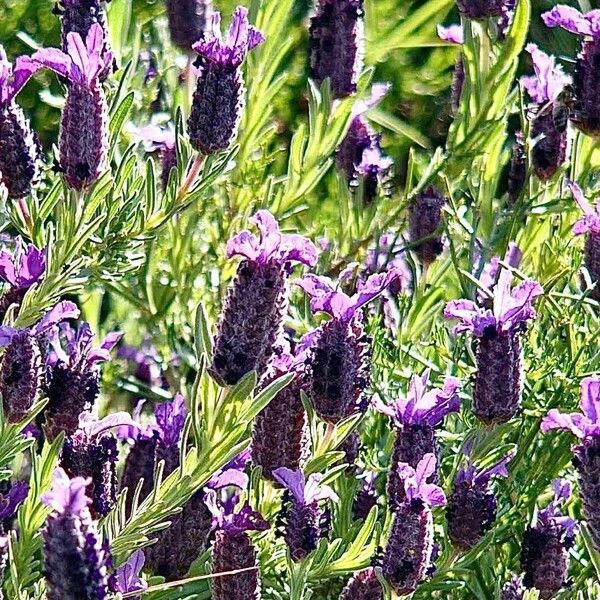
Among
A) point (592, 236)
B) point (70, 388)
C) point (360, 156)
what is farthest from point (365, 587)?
point (360, 156)

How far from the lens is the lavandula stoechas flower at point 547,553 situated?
3.93 feet

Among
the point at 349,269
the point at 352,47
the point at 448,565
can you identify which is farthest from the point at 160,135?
the point at 448,565

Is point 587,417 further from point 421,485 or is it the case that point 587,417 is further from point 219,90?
point 219,90

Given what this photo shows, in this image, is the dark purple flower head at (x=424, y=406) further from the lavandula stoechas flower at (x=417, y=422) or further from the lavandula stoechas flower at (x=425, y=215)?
the lavandula stoechas flower at (x=425, y=215)

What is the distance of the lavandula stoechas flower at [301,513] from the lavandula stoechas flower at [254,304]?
0.32ft

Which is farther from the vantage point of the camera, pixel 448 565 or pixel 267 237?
pixel 448 565

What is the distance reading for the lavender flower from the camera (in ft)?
3.64

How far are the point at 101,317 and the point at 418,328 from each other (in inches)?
28.6

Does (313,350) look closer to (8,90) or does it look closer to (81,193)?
(81,193)

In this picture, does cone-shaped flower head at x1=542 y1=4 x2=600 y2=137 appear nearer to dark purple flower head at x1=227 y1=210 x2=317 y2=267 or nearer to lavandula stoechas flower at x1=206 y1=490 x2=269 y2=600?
dark purple flower head at x1=227 y1=210 x2=317 y2=267

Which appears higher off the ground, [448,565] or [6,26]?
[6,26]

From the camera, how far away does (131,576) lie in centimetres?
103

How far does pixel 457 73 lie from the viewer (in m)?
1.66

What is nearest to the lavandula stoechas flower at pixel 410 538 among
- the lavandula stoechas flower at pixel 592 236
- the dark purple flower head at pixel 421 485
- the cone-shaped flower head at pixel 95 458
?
the dark purple flower head at pixel 421 485
